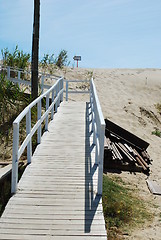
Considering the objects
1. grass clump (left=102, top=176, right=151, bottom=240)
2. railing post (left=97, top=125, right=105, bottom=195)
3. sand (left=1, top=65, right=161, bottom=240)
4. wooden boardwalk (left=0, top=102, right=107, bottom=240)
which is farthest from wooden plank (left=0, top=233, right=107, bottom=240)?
sand (left=1, top=65, right=161, bottom=240)

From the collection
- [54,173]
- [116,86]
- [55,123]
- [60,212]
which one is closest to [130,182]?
[55,123]

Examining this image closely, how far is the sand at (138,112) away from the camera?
7.31m

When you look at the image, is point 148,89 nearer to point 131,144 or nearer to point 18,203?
point 131,144

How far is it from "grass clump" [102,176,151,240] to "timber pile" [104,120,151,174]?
186 cm

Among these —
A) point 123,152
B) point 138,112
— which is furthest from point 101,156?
point 138,112

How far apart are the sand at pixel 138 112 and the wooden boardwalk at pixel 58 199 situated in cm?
134

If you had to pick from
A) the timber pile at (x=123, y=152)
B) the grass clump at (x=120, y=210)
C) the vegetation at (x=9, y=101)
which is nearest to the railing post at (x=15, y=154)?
the grass clump at (x=120, y=210)

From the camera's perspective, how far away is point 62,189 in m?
5.33

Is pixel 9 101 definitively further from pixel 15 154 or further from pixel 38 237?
pixel 38 237

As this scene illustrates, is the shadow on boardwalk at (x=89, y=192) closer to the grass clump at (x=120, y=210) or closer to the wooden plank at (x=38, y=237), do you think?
the wooden plank at (x=38, y=237)

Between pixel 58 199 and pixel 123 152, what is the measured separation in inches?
224

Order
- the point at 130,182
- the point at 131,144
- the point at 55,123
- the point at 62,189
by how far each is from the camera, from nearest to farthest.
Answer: the point at 62,189 → the point at 130,182 → the point at 55,123 → the point at 131,144

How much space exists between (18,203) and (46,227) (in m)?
0.81

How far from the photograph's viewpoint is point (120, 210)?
650cm
